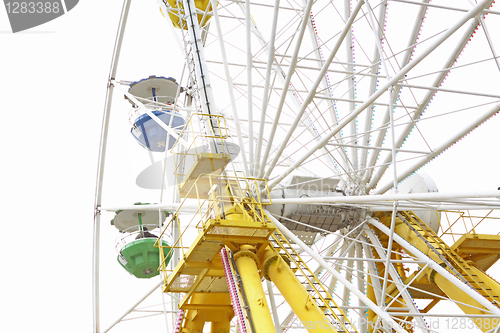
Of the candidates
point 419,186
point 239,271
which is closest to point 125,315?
point 239,271

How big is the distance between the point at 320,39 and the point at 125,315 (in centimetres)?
1262

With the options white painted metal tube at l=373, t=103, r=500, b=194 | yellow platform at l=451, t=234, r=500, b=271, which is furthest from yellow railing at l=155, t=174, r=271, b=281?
yellow platform at l=451, t=234, r=500, b=271

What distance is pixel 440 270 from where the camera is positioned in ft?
58.3

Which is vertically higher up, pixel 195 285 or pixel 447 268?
pixel 195 285

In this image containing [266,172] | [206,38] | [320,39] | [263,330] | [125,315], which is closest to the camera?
[263,330]

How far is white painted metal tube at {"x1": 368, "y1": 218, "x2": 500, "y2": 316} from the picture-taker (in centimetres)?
1580

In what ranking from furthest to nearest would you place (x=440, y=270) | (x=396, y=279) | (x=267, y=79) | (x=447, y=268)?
(x=396, y=279), (x=447, y=268), (x=440, y=270), (x=267, y=79)

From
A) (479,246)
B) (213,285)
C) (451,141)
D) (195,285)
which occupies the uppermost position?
(479,246)

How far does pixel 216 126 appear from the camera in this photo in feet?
61.0

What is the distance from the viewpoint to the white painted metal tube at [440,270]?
1580cm

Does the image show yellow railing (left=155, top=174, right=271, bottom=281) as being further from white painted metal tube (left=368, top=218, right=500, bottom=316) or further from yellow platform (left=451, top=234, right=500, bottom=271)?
yellow platform (left=451, top=234, right=500, bottom=271)

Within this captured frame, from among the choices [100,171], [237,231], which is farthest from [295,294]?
[100,171]

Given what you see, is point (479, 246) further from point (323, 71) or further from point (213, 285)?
point (323, 71)

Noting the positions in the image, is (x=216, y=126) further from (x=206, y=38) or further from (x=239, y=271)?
(x=206, y=38)
